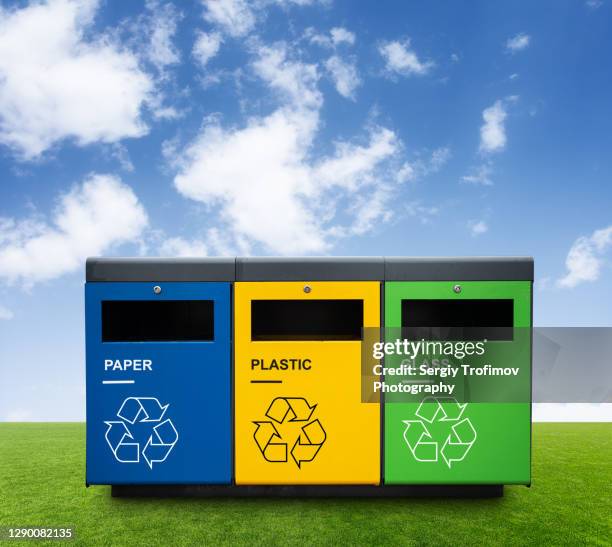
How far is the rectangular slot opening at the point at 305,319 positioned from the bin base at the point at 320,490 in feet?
3.68

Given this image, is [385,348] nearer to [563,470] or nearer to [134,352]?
[134,352]

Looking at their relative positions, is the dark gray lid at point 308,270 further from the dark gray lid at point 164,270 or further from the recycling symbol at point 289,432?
the recycling symbol at point 289,432

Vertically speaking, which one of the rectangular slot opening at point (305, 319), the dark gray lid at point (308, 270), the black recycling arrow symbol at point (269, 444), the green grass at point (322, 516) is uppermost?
the dark gray lid at point (308, 270)

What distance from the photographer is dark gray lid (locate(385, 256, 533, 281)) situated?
12.1 feet

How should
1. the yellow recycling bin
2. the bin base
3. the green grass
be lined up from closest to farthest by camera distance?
the green grass < the yellow recycling bin < the bin base

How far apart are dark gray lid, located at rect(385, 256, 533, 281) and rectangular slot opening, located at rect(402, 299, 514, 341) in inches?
8.2

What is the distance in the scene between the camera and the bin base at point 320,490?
382 centimetres

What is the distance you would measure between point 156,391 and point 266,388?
0.75 m

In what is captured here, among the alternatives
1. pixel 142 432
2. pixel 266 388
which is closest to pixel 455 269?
pixel 266 388

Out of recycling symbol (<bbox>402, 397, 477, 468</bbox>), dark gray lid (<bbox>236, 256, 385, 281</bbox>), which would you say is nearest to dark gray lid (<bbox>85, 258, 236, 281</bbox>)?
dark gray lid (<bbox>236, 256, 385, 281</bbox>)

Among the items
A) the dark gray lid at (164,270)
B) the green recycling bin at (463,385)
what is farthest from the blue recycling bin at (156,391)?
the green recycling bin at (463,385)

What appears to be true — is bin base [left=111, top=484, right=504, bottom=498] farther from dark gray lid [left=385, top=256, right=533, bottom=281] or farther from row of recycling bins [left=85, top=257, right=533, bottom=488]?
dark gray lid [left=385, top=256, right=533, bottom=281]

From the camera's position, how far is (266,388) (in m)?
3.68

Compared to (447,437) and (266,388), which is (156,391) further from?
(447,437)
